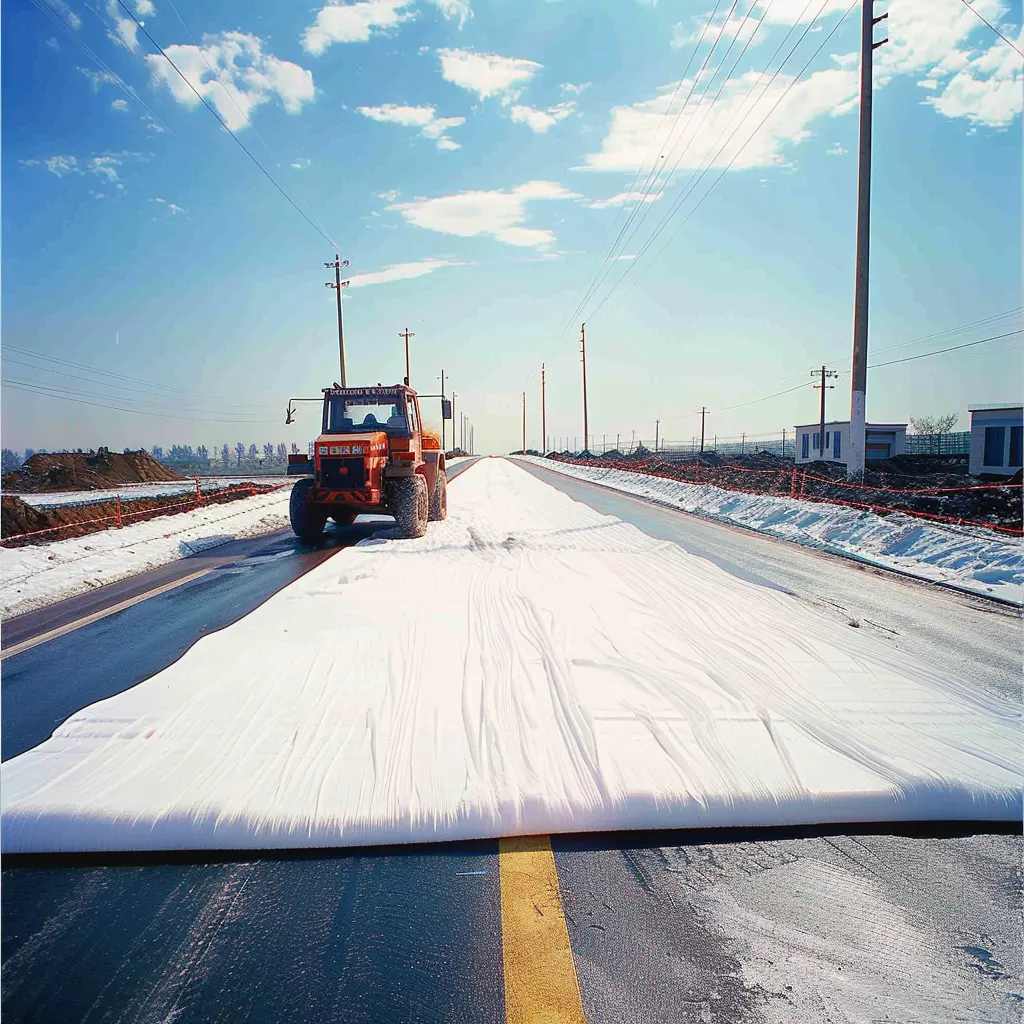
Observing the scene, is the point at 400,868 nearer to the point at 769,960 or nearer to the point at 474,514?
the point at 769,960

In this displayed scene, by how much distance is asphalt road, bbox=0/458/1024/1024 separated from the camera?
1.92 metres

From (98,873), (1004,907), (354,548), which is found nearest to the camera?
(1004,907)

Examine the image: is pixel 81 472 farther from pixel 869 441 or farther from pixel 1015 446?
pixel 869 441

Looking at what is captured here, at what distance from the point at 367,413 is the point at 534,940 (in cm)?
1132

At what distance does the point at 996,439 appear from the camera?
33.4 m

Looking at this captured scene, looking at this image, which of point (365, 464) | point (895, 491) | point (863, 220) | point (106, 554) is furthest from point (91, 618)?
point (863, 220)

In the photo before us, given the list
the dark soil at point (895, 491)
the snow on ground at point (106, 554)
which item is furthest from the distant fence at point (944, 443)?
the snow on ground at point (106, 554)

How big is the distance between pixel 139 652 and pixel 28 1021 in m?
3.93

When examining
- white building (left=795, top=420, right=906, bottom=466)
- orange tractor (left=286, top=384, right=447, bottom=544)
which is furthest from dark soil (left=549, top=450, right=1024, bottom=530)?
white building (left=795, top=420, right=906, bottom=466)

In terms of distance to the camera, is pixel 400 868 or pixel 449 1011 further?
pixel 400 868

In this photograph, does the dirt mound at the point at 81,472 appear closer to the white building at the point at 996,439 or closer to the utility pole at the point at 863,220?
the utility pole at the point at 863,220

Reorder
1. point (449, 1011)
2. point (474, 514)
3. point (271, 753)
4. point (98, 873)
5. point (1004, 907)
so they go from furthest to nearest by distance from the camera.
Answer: point (474, 514), point (271, 753), point (98, 873), point (1004, 907), point (449, 1011)

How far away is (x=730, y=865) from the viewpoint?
2.58 m

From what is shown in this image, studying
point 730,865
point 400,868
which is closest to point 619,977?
point 730,865
